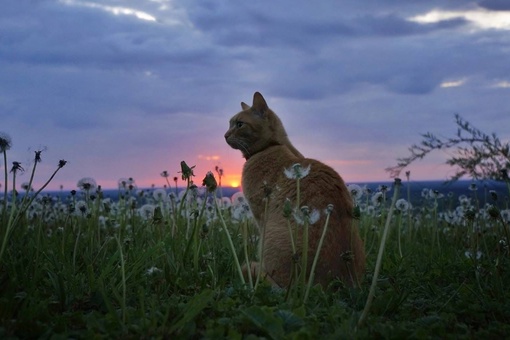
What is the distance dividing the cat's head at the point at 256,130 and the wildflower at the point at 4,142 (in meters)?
3.43

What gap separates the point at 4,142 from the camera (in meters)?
4.33

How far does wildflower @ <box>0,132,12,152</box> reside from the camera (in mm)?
4324

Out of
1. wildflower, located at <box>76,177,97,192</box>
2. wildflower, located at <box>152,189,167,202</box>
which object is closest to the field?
wildflower, located at <box>76,177,97,192</box>

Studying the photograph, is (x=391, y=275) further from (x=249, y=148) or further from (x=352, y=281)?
(x=249, y=148)

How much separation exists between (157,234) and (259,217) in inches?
Answer: 63.7

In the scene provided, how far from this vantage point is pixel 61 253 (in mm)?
5348

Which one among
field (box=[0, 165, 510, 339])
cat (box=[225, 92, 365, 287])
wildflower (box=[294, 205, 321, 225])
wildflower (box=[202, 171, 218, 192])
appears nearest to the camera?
field (box=[0, 165, 510, 339])

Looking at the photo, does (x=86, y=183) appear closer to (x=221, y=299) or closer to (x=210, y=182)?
(x=210, y=182)

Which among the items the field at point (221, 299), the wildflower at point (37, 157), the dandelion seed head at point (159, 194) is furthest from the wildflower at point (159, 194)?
the wildflower at point (37, 157)

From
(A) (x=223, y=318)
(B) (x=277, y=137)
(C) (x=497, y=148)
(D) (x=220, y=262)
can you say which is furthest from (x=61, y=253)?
(C) (x=497, y=148)

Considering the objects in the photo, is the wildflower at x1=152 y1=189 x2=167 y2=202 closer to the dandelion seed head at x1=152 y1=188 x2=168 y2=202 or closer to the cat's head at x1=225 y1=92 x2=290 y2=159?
the dandelion seed head at x1=152 y1=188 x2=168 y2=202

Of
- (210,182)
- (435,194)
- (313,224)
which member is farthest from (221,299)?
(435,194)

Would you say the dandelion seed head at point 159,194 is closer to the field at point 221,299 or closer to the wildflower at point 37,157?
the field at point 221,299

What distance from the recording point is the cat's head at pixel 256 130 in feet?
23.9
